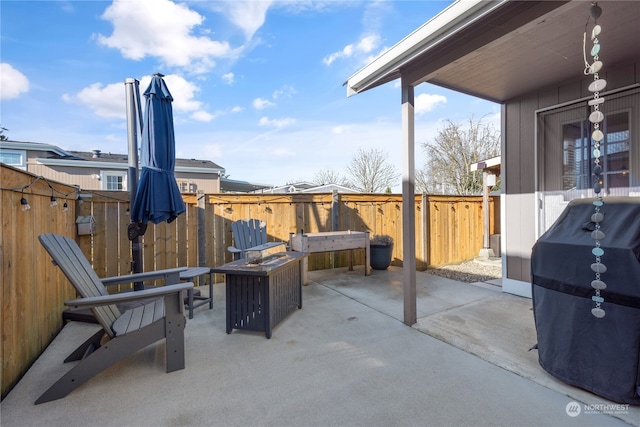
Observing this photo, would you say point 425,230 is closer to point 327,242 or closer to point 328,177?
point 327,242

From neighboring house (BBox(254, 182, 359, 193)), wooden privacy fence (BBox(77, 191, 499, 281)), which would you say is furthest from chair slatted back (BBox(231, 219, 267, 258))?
neighboring house (BBox(254, 182, 359, 193))

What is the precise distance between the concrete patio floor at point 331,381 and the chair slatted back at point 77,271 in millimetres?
447

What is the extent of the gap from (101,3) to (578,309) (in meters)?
6.92

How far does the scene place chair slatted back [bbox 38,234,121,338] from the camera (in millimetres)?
1869

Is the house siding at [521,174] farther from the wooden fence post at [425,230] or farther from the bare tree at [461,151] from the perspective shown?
the bare tree at [461,151]

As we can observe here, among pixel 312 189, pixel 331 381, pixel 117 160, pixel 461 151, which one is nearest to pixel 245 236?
A: pixel 331 381

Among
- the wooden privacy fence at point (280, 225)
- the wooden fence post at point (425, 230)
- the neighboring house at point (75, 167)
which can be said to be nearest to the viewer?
the wooden privacy fence at point (280, 225)

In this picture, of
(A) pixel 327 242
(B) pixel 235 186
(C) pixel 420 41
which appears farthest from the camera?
(B) pixel 235 186

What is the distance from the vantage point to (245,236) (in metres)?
4.11

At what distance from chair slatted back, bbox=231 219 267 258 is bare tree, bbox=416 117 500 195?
36.0 feet

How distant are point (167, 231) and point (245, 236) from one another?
1383mm

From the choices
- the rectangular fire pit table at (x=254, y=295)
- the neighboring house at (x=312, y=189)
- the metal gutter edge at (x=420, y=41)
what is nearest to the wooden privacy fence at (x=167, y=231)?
the rectangular fire pit table at (x=254, y=295)

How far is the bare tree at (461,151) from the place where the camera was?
13240 mm

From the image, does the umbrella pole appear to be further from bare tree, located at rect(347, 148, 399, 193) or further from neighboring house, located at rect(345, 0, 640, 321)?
bare tree, located at rect(347, 148, 399, 193)
